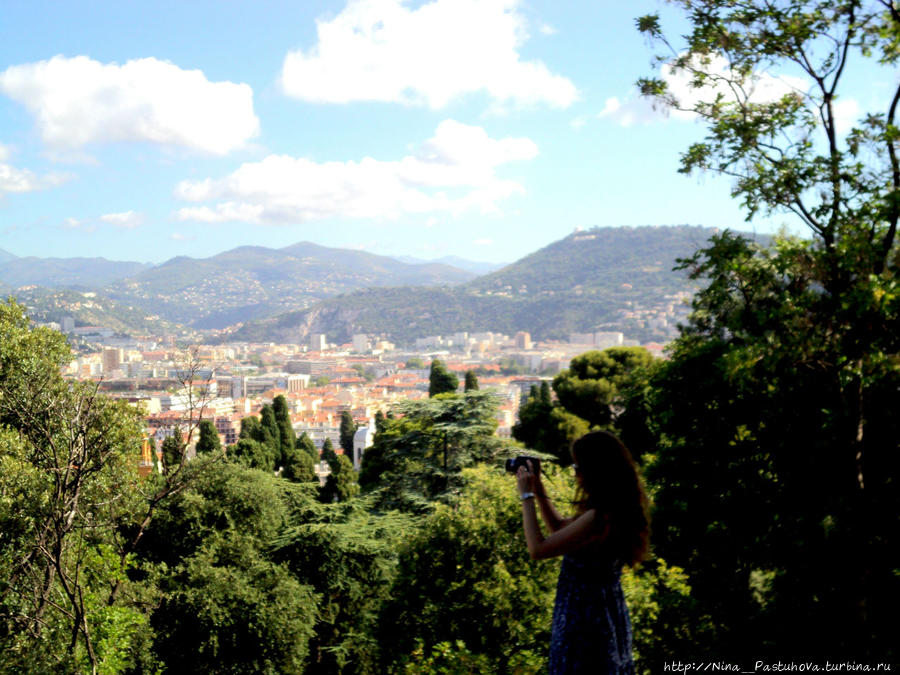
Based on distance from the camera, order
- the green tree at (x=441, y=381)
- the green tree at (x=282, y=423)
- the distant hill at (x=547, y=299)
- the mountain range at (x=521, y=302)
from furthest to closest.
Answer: the distant hill at (x=547, y=299)
the mountain range at (x=521, y=302)
the green tree at (x=282, y=423)
the green tree at (x=441, y=381)

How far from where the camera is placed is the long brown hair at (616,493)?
1670mm

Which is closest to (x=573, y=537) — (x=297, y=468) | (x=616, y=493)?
(x=616, y=493)

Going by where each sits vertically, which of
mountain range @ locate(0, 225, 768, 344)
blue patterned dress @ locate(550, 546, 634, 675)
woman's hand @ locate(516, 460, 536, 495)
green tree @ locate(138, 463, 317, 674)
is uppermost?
mountain range @ locate(0, 225, 768, 344)

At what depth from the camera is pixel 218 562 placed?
32.2ft

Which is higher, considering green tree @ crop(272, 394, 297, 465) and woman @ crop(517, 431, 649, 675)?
woman @ crop(517, 431, 649, 675)

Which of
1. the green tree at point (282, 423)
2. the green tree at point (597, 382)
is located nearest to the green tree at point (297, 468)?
the green tree at point (282, 423)

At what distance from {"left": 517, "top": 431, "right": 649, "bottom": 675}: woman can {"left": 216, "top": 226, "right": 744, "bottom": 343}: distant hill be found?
12174 cm

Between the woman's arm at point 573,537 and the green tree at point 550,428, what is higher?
the woman's arm at point 573,537

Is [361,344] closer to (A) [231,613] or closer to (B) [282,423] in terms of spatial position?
(B) [282,423]

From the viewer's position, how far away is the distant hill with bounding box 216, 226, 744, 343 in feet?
448

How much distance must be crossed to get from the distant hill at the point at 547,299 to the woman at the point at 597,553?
12174cm

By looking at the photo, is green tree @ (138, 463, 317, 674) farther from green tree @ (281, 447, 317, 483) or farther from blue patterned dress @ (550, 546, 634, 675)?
green tree @ (281, 447, 317, 483)

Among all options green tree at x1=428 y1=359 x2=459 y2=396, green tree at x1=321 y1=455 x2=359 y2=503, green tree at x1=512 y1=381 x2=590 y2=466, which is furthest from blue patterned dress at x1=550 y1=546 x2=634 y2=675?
green tree at x1=428 y1=359 x2=459 y2=396

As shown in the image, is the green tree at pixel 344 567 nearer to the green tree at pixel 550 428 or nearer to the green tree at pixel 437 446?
the green tree at pixel 437 446
